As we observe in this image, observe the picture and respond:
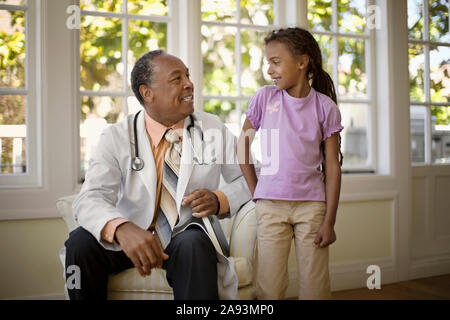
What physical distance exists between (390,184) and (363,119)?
52 cm

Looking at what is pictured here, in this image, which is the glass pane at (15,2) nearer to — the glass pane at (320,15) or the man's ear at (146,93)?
the man's ear at (146,93)

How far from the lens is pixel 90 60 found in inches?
105

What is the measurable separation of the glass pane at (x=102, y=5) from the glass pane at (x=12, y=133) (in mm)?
647

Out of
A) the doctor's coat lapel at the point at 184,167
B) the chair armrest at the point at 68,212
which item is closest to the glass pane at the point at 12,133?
the chair armrest at the point at 68,212

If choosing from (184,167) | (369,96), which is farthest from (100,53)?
(369,96)

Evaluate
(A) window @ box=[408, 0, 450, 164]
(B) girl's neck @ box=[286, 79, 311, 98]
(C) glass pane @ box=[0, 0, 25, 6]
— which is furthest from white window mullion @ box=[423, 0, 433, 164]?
(C) glass pane @ box=[0, 0, 25, 6]

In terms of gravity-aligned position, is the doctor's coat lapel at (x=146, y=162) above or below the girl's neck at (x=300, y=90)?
below

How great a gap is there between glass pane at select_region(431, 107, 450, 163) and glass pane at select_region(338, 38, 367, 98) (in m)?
0.68

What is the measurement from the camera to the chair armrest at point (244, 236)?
68.2 inches

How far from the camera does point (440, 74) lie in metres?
3.54

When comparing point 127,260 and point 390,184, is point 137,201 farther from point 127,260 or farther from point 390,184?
point 390,184

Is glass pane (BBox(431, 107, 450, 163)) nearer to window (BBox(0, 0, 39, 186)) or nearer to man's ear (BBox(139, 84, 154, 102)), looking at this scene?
man's ear (BBox(139, 84, 154, 102))
